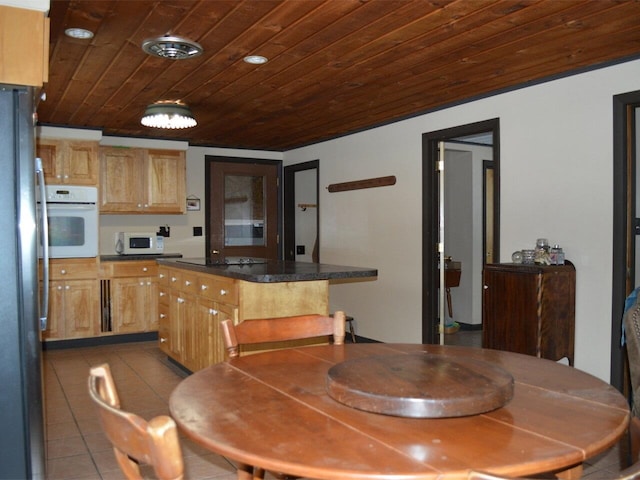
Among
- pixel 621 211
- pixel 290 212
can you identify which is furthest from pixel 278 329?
pixel 290 212

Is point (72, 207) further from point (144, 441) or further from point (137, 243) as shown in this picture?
point (144, 441)

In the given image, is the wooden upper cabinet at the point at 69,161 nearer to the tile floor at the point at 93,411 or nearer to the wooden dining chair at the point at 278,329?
the tile floor at the point at 93,411

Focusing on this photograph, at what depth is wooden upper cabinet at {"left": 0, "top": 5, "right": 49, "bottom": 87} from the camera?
2244 millimetres

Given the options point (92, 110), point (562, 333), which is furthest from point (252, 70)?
point (562, 333)

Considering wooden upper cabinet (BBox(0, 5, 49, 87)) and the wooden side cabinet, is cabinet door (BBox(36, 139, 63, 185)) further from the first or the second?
the wooden side cabinet

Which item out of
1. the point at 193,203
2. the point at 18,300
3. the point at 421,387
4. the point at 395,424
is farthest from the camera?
the point at 193,203

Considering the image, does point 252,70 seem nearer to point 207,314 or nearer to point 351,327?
point 207,314

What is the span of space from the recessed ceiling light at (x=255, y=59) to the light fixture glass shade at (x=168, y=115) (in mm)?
1034

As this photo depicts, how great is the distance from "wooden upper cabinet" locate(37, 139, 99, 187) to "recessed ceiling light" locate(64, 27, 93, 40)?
2.92 meters

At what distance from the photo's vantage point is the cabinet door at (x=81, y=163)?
18.8 ft

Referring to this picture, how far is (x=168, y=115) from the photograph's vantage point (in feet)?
14.0

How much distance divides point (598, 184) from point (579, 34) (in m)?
1.03

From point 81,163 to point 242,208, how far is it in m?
2.08

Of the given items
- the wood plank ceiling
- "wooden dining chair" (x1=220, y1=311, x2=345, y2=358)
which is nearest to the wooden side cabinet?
the wood plank ceiling
